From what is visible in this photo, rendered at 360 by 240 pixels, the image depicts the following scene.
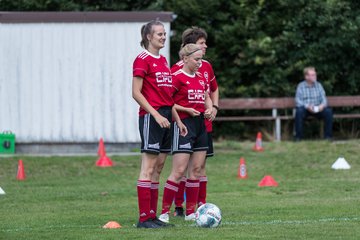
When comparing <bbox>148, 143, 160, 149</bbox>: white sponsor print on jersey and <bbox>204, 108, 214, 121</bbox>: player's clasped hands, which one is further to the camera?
<bbox>204, 108, 214, 121</bbox>: player's clasped hands

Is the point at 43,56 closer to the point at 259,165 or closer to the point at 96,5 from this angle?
the point at 96,5

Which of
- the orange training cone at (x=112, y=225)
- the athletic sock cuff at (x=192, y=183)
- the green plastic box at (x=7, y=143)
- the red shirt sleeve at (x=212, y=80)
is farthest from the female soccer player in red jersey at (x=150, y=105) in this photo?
the green plastic box at (x=7, y=143)

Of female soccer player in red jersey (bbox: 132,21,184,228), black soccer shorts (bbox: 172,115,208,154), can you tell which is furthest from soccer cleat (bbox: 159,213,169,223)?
black soccer shorts (bbox: 172,115,208,154)

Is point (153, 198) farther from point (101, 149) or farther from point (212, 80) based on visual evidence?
point (101, 149)

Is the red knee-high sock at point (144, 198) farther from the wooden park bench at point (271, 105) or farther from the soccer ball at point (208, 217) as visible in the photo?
the wooden park bench at point (271, 105)

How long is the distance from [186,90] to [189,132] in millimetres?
474

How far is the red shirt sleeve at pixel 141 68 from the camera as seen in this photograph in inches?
375

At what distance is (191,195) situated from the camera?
1053cm

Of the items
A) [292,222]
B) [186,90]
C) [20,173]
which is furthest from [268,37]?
[292,222]

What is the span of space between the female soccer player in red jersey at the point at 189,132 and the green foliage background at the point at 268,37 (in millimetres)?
12008

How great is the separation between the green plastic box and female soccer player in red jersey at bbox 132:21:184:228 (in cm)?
1018

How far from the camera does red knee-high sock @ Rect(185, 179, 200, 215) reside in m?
10.5

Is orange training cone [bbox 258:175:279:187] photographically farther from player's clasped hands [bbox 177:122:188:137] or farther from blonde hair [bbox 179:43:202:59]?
blonde hair [bbox 179:43:202:59]

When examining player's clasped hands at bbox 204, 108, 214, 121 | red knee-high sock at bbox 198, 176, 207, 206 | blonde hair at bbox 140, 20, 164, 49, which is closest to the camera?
blonde hair at bbox 140, 20, 164, 49
